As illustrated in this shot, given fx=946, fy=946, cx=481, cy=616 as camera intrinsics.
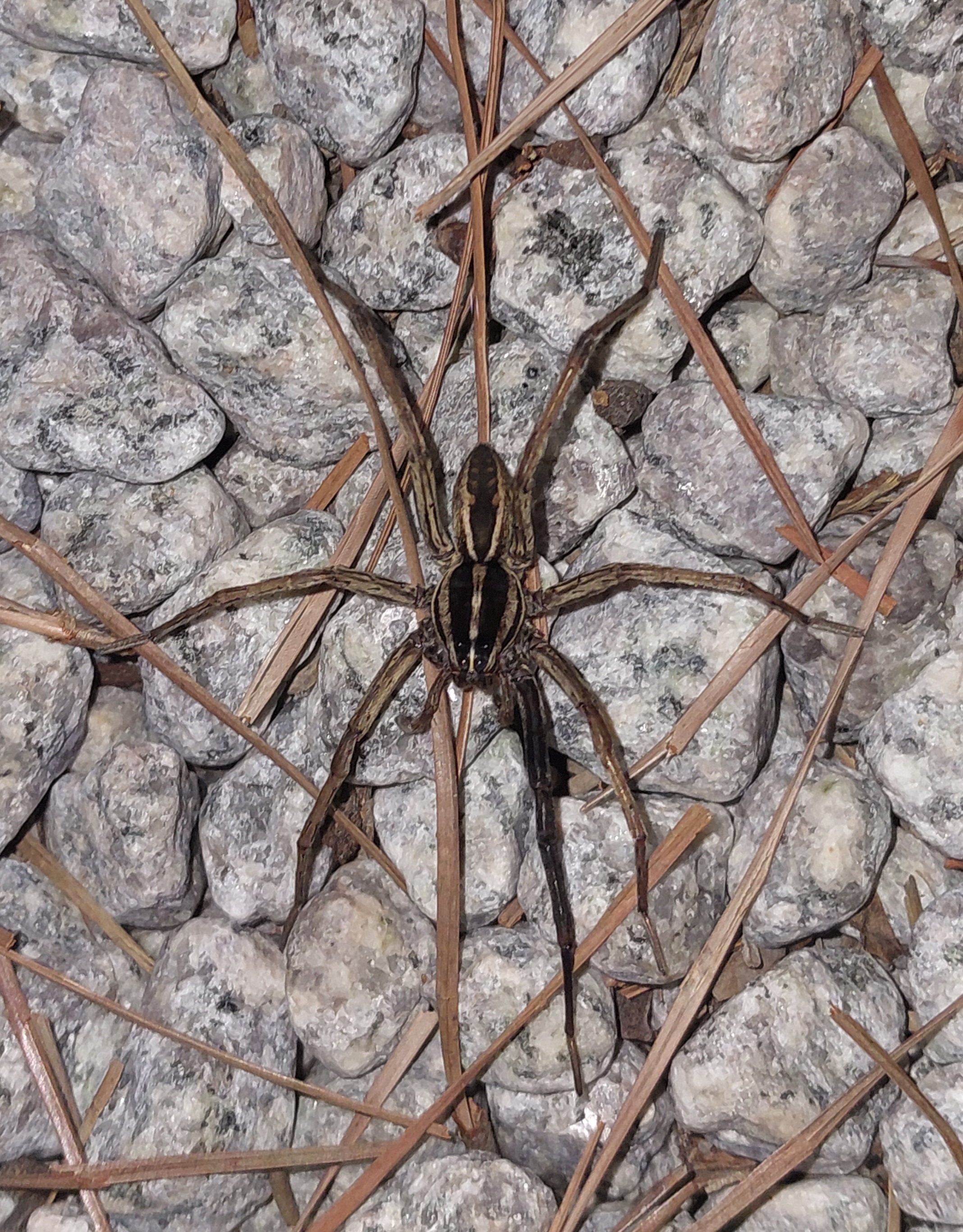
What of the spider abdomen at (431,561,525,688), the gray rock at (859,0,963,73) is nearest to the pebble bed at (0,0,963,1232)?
the gray rock at (859,0,963,73)

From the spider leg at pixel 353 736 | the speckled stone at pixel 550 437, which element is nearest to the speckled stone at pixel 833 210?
the speckled stone at pixel 550 437

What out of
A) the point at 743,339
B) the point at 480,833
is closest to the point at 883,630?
the point at 743,339

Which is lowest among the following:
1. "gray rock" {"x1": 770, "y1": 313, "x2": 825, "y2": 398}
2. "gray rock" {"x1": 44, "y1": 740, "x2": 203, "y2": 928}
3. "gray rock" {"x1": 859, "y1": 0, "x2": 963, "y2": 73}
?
"gray rock" {"x1": 44, "y1": 740, "x2": 203, "y2": 928}

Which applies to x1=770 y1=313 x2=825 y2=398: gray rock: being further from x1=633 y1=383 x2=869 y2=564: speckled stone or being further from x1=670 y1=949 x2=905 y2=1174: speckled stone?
x1=670 y1=949 x2=905 y2=1174: speckled stone

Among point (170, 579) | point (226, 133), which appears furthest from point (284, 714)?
point (226, 133)

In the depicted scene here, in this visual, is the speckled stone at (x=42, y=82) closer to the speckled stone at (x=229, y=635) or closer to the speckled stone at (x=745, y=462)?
the speckled stone at (x=229, y=635)

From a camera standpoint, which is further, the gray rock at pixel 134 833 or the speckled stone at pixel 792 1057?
the gray rock at pixel 134 833
